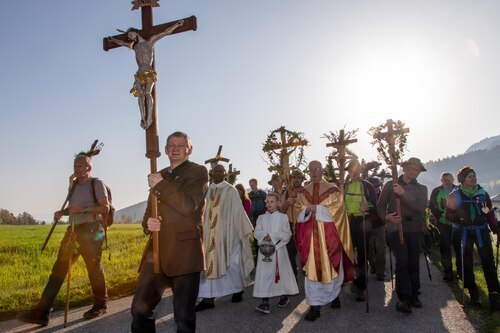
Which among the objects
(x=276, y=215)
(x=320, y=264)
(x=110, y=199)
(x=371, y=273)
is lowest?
(x=371, y=273)

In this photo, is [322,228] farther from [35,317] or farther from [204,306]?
[35,317]

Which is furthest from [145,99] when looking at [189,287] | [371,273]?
[371,273]

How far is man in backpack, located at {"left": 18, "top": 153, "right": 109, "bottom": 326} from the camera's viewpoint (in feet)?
Answer: 19.7

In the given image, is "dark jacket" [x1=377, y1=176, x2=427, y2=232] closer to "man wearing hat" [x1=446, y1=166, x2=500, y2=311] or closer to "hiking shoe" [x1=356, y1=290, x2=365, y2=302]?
"man wearing hat" [x1=446, y1=166, x2=500, y2=311]

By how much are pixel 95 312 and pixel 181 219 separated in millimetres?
3520

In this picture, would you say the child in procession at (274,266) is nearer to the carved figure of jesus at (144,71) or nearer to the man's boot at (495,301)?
the man's boot at (495,301)

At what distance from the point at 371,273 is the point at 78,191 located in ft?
23.5

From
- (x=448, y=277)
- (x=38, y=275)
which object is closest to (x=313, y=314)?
(x=448, y=277)

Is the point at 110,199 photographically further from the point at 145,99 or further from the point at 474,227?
the point at 474,227

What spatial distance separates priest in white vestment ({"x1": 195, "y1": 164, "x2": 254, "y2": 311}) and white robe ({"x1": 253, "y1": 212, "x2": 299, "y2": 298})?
0.45m

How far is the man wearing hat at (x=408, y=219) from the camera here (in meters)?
6.56

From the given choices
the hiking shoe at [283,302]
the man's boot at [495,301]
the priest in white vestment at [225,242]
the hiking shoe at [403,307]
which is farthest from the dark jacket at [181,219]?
the man's boot at [495,301]

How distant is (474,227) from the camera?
674 cm

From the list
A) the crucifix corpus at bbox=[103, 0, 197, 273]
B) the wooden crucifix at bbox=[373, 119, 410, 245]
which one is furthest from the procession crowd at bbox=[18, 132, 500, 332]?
the crucifix corpus at bbox=[103, 0, 197, 273]
